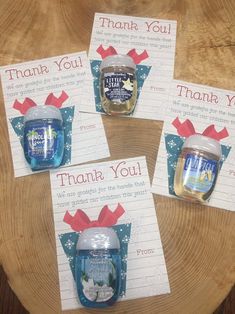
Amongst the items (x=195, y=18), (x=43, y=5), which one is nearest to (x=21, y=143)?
(x=43, y=5)

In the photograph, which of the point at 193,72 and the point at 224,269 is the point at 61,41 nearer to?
the point at 193,72

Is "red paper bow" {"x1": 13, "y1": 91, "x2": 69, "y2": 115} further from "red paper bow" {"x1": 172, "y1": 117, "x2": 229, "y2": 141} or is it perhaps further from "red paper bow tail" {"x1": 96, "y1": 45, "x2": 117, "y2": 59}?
"red paper bow" {"x1": 172, "y1": 117, "x2": 229, "y2": 141}

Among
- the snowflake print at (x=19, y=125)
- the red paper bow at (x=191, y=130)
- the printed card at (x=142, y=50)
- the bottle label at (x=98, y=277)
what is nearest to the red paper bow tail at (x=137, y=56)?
the printed card at (x=142, y=50)

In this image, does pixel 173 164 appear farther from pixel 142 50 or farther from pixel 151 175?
pixel 142 50

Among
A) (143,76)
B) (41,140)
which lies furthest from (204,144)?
(41,140)

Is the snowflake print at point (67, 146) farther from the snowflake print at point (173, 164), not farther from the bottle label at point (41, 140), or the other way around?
the snowflake print at point (173, 164)

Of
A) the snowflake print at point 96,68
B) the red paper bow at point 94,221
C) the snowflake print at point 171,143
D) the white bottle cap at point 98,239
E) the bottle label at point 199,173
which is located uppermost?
the snowflake print at point 96,68

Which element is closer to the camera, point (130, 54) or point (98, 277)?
point (98, 277)
